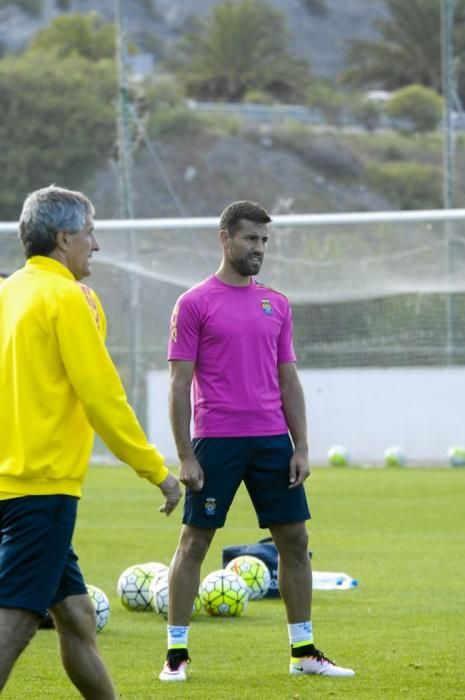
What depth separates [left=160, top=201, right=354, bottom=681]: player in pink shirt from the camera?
284 inches

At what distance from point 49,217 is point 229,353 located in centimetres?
197

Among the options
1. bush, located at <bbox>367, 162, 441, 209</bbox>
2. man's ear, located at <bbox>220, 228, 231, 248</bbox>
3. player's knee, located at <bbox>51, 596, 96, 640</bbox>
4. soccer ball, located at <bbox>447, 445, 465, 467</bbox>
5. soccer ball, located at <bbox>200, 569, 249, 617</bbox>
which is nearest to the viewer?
player's knee, located at <bbox>51, 596, 96, 640</bbox>

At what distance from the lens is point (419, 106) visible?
60.5 meters

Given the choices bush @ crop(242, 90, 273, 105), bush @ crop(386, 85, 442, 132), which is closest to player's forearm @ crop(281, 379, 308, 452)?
bush @ crop(386, 85, 442, 132)

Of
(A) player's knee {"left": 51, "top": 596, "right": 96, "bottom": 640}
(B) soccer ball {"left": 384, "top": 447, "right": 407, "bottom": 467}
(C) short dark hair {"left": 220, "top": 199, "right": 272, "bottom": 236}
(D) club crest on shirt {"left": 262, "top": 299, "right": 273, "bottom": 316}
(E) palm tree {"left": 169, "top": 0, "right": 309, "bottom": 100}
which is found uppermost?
(E) palm tree {"left": 169, "top": 0, "right": 309, "bottom": 100}

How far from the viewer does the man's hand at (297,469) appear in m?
7.19

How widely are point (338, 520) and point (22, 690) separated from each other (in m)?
8.07

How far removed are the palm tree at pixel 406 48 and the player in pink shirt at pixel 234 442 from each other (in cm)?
5107

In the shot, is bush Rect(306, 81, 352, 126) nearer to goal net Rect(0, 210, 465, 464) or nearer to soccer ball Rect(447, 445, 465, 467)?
goal net Rect(0, 210, 465, 464)

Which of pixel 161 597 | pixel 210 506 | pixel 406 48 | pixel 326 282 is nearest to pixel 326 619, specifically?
pixel 161 597

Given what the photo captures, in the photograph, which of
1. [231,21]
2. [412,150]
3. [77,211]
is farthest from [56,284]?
[231,21]

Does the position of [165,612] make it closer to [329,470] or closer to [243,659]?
[243,659]

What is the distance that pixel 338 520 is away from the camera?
14.8 metres

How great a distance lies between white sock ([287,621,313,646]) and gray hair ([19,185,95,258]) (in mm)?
2605
